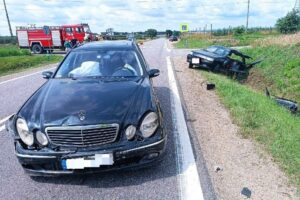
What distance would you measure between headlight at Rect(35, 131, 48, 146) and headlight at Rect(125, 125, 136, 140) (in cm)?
93

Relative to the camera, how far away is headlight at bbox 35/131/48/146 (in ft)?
12.3

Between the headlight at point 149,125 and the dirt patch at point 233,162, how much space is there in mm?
915

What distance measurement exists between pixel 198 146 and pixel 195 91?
15.4 ft

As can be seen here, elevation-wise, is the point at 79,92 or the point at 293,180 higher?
the point at 79,92

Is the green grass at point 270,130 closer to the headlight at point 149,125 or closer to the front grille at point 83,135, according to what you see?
the headlight at point 149,125

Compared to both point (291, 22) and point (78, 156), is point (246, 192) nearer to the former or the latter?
point (78, 156)

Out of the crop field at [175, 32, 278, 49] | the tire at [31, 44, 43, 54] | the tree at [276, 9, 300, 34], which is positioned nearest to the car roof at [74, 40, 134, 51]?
the crop field at [175, 32, 278, 49]

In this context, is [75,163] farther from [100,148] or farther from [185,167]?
[185,167]

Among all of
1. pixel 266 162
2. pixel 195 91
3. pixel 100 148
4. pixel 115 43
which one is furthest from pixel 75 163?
pixel 195 91

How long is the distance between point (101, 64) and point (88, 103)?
5.38 feet

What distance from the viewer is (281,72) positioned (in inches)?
604

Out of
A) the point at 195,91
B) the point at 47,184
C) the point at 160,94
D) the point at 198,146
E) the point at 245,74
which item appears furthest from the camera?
the point at 245,74

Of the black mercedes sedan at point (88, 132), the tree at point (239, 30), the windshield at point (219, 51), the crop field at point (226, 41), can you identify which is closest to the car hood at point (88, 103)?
the black mercedes sedan at point (88, 132)

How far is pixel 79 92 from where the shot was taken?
4.45 metres
